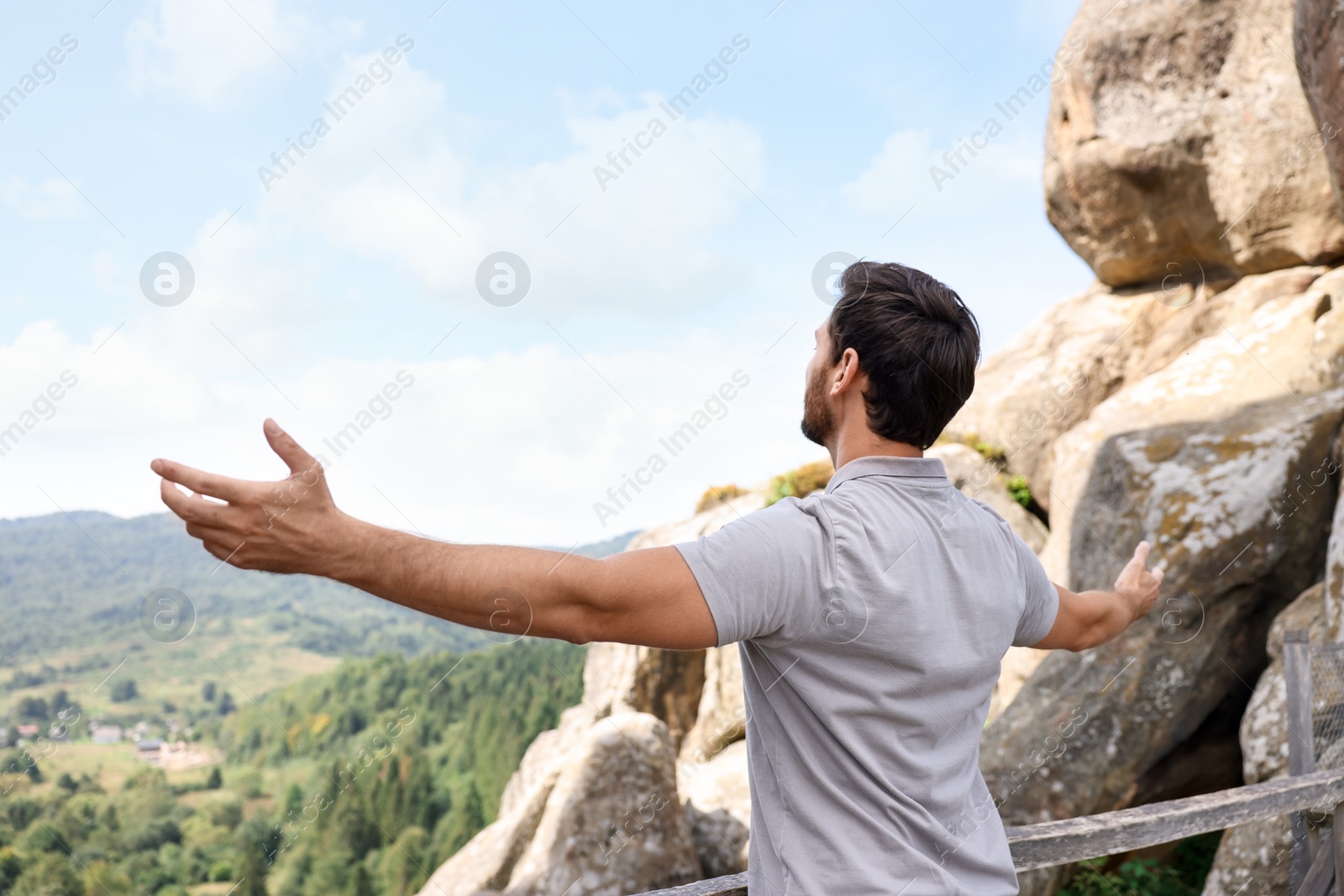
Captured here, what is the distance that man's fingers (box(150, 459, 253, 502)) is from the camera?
1.07 meters

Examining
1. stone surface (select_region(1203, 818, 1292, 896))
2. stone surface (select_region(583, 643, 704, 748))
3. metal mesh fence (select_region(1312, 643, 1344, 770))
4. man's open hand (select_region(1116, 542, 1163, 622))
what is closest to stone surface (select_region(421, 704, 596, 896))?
stone surface (select_region(583, 643, 704, 748))

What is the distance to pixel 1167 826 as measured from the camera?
294cm

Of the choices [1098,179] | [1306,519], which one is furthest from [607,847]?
[1098,179]

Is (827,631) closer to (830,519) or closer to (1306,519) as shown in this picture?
(830,519)

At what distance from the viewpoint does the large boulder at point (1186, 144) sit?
8.94 m

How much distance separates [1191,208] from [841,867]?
10.5 metres

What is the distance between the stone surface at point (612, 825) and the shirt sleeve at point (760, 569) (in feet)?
20.0

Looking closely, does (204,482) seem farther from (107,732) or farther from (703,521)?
(107,732)

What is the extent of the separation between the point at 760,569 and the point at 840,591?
0.14 metres

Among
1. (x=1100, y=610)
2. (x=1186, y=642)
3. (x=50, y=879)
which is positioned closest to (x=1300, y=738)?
(x=1100, y=610)

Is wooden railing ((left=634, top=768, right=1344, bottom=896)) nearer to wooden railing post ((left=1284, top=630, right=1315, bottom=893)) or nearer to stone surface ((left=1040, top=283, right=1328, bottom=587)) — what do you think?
wooden railing post ((left=1284, top=630, right=1315, bottom=893))

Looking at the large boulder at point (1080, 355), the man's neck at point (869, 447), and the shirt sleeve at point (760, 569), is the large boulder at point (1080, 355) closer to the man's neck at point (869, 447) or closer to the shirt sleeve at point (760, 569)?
the man's neck at point (869, 447)

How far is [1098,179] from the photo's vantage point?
10.3 metres

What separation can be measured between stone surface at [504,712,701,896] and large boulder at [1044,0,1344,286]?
25.2 feet
